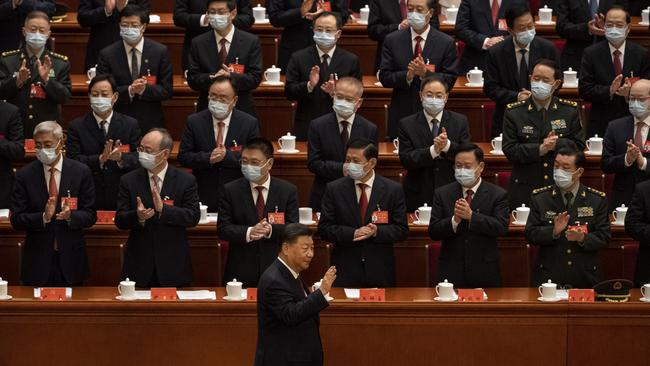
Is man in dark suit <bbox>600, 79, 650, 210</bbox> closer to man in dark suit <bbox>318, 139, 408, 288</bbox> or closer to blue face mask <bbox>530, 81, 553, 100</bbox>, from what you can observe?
blue face mask <bbox>530, 81, 553, 100</bbox>

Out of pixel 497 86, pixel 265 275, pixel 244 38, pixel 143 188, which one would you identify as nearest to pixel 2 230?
pixel 143 188

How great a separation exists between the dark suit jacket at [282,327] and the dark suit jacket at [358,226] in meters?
1.41

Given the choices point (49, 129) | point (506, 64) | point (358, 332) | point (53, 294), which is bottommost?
point (358, 332)

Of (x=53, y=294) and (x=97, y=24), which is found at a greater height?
(x=97, y=24)

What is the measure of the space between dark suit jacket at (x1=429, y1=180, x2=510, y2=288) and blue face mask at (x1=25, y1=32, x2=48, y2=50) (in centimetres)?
303

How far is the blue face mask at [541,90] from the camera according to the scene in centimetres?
960

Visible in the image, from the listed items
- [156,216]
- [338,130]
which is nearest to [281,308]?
[156,216]

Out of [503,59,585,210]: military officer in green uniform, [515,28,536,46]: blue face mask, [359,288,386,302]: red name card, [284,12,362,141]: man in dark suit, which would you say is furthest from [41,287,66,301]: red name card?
[515,28,536,46]: blue face mask

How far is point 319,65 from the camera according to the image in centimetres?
1039

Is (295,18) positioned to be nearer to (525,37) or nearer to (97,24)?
(97,24)

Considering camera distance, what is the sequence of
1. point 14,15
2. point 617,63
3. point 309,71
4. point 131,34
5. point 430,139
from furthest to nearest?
point 14,15 < point 617,63 < point 309,71 < point 131,34 < point 430,139

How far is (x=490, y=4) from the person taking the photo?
1087 cm

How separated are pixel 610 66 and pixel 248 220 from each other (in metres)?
3.04

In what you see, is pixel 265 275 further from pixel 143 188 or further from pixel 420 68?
pixel 420 68
